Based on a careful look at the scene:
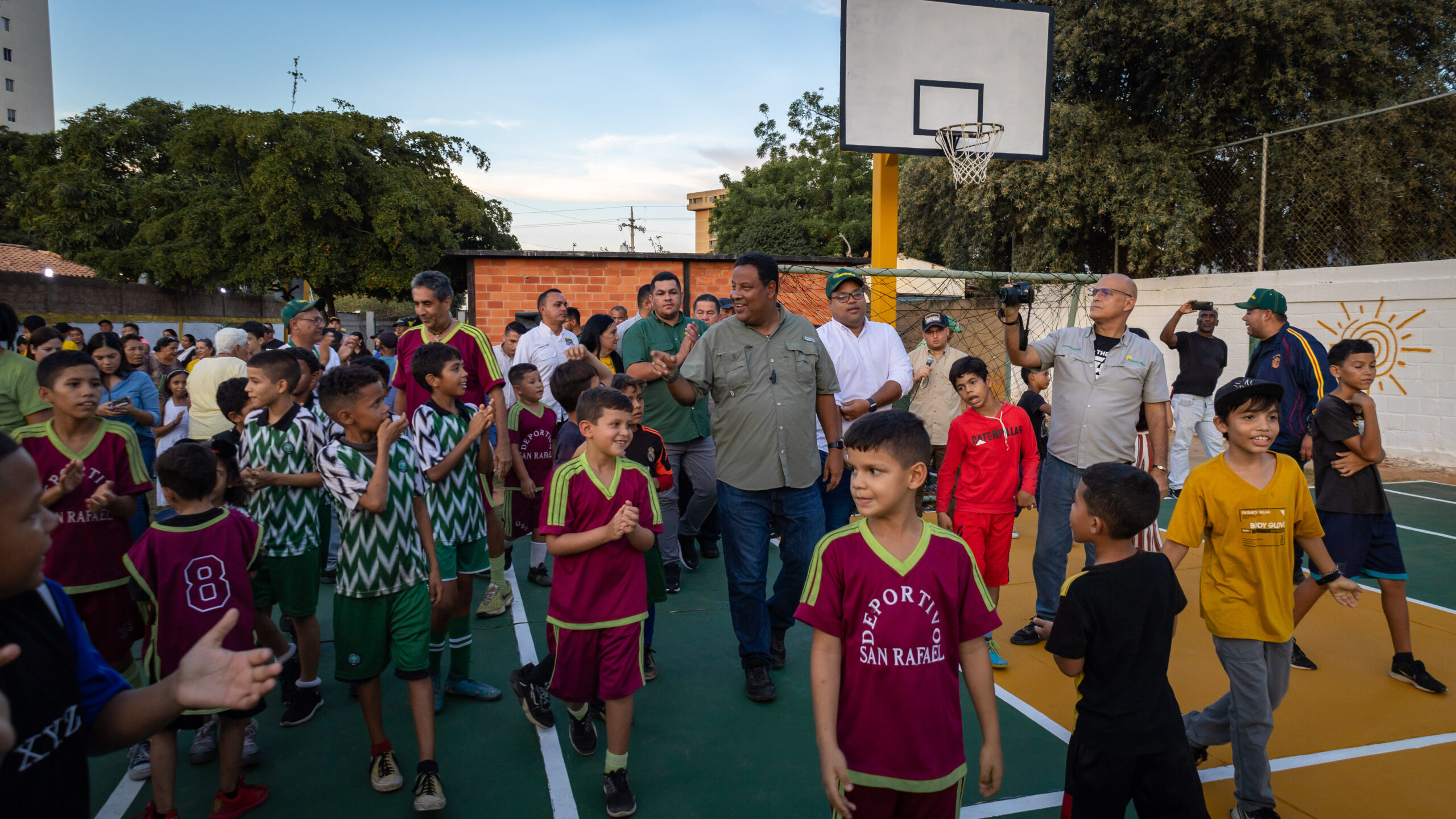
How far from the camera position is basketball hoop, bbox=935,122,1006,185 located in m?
8.24

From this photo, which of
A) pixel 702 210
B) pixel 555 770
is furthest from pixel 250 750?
pixel 702 210

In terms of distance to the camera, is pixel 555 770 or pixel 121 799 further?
pixel 555 770

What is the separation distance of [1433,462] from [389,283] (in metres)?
23.0

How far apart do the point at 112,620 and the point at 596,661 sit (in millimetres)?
2214

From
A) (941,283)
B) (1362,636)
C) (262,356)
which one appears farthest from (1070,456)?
(941,283)

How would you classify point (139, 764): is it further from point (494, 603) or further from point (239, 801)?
point (494, 603)

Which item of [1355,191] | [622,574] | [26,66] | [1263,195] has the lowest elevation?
[622,574]

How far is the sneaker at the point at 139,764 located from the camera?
3.24 metres

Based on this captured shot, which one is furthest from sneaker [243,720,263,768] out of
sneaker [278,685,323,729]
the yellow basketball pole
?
the yellow basketball pole

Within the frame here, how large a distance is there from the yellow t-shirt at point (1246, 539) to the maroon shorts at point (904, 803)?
1487 mm

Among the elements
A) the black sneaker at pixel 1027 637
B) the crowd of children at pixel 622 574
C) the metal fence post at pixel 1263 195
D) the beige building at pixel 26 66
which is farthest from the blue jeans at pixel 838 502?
the beige building at pixel 26 66

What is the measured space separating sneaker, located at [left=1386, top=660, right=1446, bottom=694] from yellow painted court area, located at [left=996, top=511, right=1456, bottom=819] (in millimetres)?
30

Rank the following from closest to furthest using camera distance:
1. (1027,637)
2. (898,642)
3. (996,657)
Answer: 1. (898,642)
2. (996,657)
3. (1027,637)

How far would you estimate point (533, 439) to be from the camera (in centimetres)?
536
